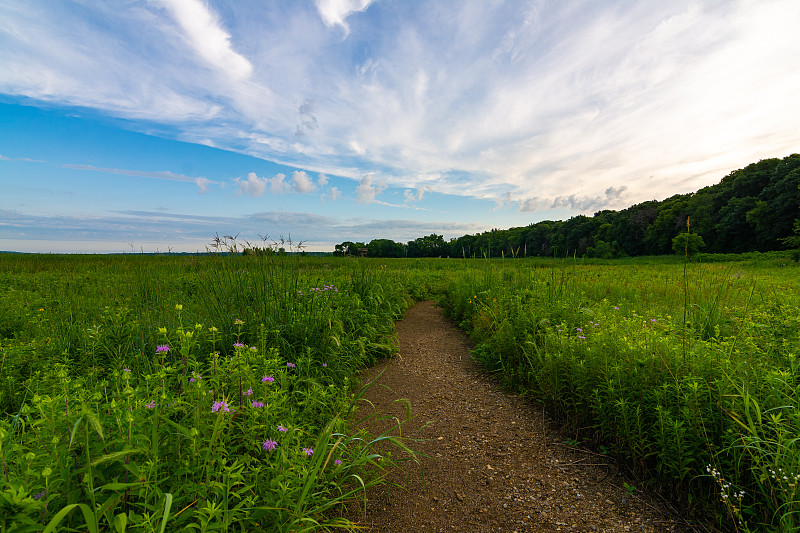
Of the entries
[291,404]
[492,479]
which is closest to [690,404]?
[492,479]

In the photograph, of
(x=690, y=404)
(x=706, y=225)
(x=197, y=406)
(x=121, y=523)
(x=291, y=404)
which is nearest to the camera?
(x=121, y=523)

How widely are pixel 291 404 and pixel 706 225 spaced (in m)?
54.6

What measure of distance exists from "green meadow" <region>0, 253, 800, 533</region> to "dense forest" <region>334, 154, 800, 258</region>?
20.0m

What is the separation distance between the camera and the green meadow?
1.39m

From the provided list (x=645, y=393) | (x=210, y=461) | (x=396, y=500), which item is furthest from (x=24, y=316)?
(x=645, y=393)

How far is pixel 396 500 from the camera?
2377mm

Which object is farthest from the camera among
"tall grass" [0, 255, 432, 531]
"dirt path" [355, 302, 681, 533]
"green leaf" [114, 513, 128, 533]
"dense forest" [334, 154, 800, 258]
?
"dense forest" [334, 154, 800, 258]

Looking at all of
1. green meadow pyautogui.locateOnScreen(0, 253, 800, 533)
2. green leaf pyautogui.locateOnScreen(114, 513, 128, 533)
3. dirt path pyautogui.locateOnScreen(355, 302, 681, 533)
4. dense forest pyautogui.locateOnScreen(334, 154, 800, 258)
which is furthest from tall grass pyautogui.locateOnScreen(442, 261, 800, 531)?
dense forest pyautogui.locateOnScreen(334, 154, 800, 258)

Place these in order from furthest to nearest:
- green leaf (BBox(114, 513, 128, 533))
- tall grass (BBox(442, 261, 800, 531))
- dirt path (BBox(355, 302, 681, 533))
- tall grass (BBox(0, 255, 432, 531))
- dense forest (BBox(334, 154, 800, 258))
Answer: dense forest (BBox(334, 154, 800, 258)) → dirt path (BBox(355, 302, 681, 533)) → tall grass (BBox(442, 261, 800, 531)) → tall grass (BBox(0, 255, 432, 531)) → green leaf (BBox(114, 513, 128, 533))

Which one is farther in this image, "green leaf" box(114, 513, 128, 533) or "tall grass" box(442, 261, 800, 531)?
"tall grass" box(442, 261, 800, 531)

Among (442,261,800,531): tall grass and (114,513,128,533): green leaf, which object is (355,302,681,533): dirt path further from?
(114,513,128,533): green leaf

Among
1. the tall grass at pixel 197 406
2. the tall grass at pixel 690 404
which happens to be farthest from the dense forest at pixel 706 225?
the tall grass at pixel 690 404

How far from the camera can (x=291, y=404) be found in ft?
8.39

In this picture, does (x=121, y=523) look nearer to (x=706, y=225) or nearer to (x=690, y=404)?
(x=690, y=404)
